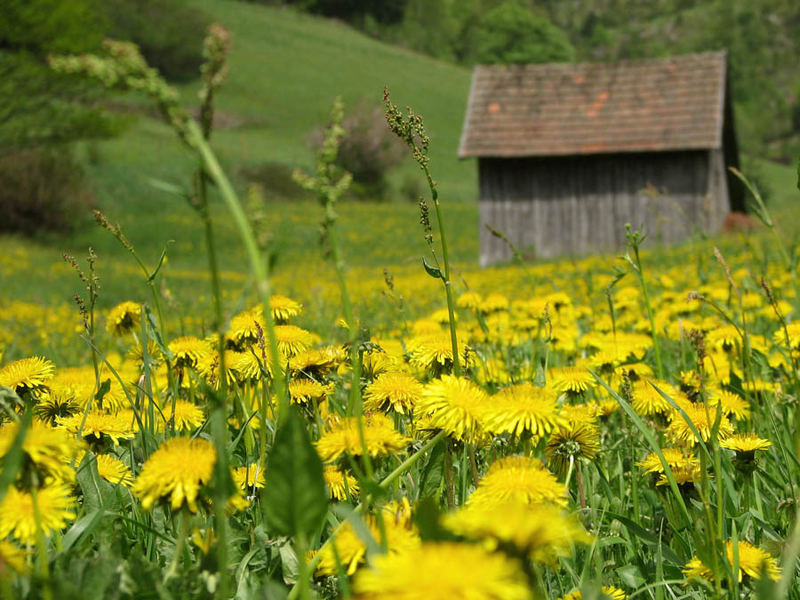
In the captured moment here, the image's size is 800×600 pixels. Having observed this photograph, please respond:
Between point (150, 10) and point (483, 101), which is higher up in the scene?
point (150, 10)

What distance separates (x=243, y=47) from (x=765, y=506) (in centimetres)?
4838

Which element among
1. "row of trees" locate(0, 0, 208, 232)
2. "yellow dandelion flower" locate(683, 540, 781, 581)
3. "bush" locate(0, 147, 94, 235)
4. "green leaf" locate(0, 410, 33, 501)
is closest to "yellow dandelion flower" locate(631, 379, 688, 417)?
"yellow dandelion flower" locate(683, 540, 781, 581)

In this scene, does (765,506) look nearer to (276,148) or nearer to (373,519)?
(373,519)

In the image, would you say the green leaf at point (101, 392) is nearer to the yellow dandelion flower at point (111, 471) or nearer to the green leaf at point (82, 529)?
the yellow dandelion flower at point (111, 471)

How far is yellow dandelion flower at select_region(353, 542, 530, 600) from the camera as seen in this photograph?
50cm

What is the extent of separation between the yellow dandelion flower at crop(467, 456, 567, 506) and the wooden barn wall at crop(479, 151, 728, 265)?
1519 cm

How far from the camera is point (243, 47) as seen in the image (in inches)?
1820

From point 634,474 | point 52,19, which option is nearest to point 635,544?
point 634,474

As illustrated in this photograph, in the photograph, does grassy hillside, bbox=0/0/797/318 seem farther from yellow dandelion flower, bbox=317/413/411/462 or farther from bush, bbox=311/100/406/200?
bush, bbox=311/100/406/200

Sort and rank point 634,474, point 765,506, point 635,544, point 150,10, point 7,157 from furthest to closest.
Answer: point 150,10 < point 7,157 < point 765,506 < point 634,474 < point 635,544

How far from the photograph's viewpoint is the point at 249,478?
1.30 m

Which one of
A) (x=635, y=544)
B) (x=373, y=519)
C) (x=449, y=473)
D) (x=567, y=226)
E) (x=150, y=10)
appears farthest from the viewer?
(x=150, y=10)

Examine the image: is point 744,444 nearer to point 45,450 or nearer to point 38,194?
point 45,450

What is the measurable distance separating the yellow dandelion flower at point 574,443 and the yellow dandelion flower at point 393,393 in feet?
0.78
